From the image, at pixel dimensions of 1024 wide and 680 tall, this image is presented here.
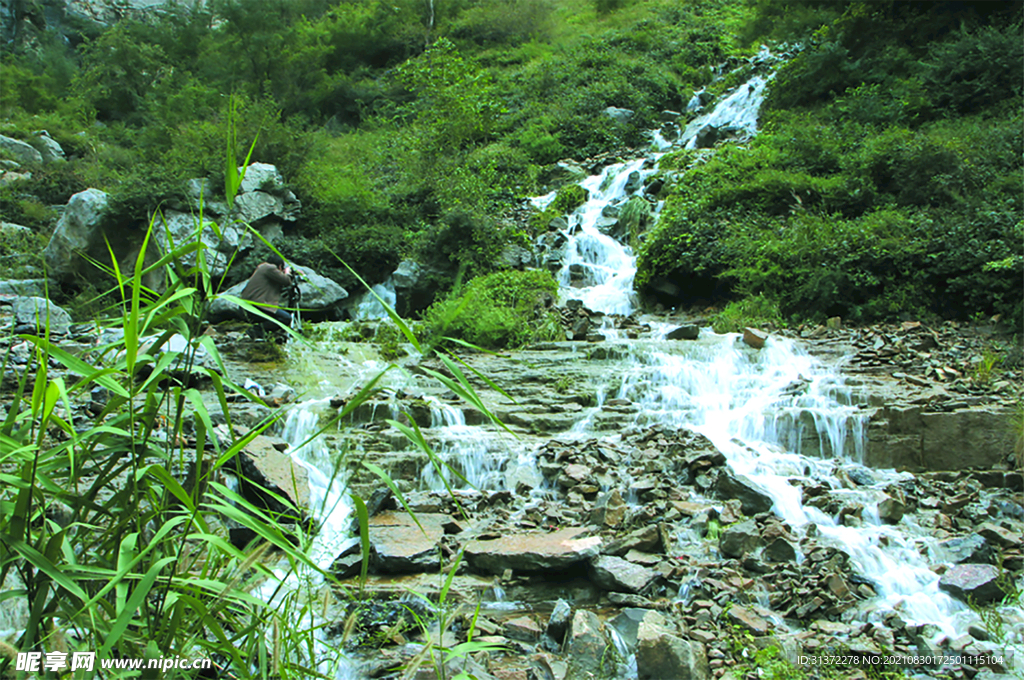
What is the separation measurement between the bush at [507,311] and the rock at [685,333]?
6.27ft

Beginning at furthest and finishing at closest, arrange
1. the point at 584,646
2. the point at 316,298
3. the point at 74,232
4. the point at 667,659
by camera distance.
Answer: the point at 74,232 < the point at 316,298 < the point at 584,646 < the point at 667,659

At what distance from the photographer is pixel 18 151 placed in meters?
17.3

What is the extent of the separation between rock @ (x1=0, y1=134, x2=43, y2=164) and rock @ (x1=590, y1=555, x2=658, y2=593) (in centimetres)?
2062

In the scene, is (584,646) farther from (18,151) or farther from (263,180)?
(18,151)

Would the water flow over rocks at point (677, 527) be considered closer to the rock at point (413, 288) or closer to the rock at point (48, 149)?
the rock at point (413, 288)

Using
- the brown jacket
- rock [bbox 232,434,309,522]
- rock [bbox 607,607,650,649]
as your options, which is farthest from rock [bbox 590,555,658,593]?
the brown jacket

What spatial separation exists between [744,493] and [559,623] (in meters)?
2.25

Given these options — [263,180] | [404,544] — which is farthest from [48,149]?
[404,544]

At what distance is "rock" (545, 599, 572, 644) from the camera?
119 inches

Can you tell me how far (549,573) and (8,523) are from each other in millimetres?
2939

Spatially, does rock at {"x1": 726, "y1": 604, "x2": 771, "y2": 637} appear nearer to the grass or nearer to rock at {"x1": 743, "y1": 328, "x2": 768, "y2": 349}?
the grass

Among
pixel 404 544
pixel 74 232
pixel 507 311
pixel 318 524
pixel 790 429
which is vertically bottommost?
pixel 404 544

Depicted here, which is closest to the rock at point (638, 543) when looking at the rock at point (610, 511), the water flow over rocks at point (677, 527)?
the water flow over rocks at point (677, 527)

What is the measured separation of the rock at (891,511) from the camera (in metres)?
4.50
